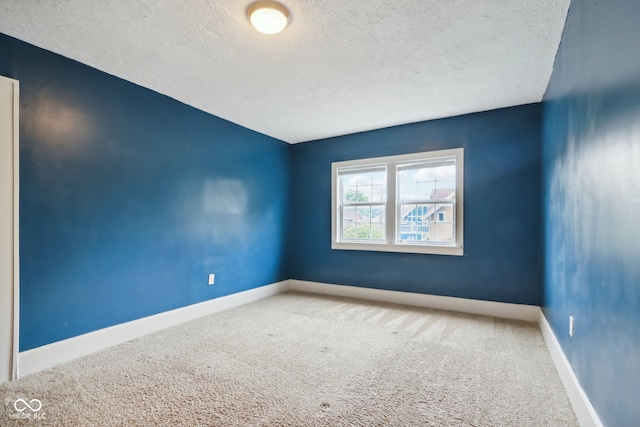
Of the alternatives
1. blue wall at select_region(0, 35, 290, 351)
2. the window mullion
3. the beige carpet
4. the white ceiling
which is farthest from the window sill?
the white ceiling

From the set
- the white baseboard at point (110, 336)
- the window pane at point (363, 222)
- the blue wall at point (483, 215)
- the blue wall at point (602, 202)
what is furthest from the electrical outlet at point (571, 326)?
the white baseboard at point (110, 336)

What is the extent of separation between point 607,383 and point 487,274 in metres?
2.51

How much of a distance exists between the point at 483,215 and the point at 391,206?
1.18m

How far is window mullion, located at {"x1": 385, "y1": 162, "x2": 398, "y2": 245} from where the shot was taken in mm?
4340

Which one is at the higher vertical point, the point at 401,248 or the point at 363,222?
the point at 363,222

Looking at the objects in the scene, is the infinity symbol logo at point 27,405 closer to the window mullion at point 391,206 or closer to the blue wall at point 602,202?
the blue wall at point 602,202

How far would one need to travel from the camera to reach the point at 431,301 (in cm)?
399

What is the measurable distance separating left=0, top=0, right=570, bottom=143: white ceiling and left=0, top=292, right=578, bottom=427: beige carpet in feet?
8.04

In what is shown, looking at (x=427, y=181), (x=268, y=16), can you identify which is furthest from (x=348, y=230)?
(x=268, y=16)

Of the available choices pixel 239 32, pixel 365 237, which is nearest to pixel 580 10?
pixel 239 32

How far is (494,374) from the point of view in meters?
2.24

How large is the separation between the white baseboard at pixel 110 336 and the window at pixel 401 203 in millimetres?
1975

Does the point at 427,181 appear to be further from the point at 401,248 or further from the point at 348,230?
the point at 348,230

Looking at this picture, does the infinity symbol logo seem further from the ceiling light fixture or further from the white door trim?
the ceiling light fixture
